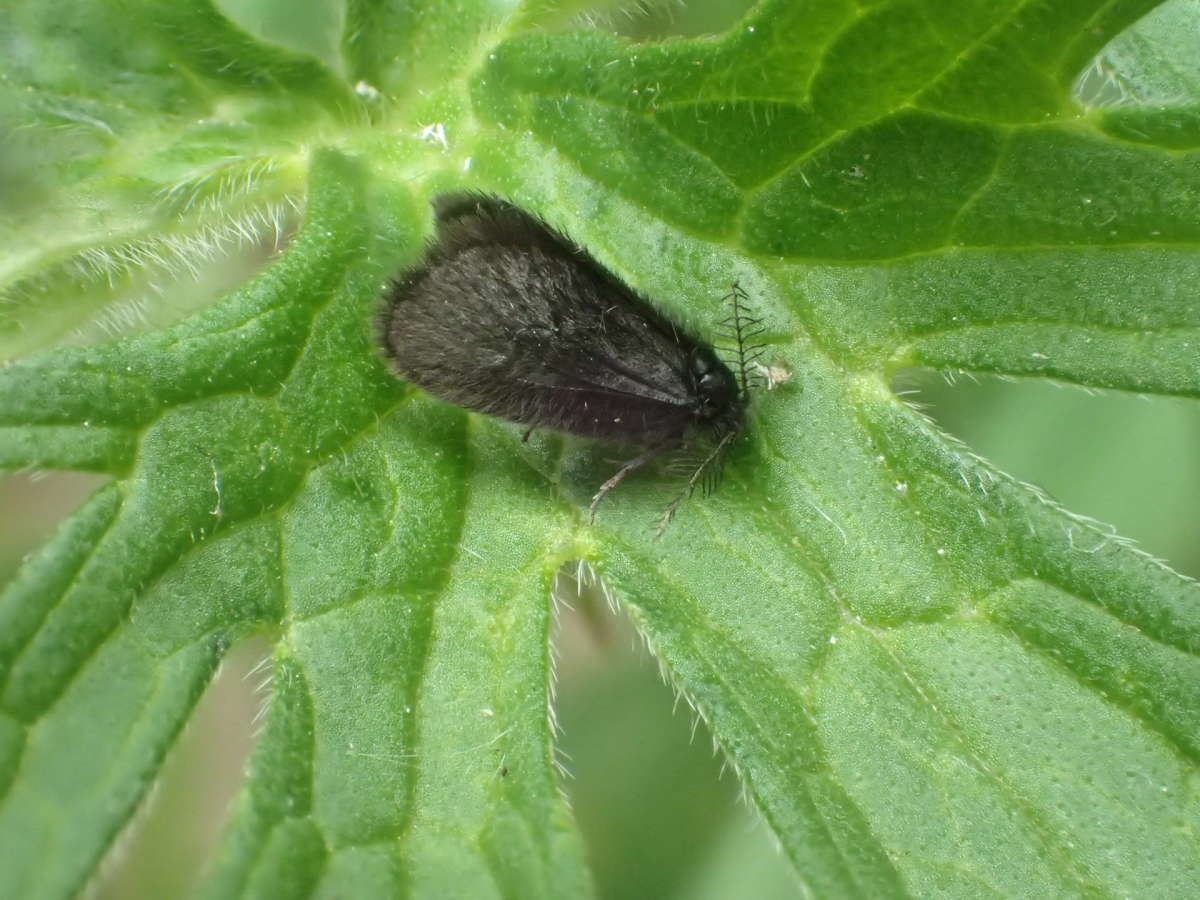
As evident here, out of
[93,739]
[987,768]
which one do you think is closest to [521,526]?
[93,739]

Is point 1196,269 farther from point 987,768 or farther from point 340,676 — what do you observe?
point 340,676

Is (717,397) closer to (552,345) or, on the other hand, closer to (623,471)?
(623,471)

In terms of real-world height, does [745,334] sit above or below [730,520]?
above

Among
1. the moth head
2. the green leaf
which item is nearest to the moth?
the moth head

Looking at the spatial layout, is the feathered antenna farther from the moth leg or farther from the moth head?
the moth leg

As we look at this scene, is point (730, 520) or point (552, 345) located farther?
point (552, 345)

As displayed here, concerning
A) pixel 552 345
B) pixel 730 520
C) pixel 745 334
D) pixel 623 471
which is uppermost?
pixel 552 345

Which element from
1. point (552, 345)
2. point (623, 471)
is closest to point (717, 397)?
point (623, 471)
